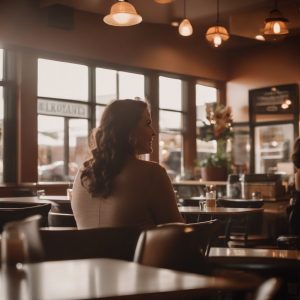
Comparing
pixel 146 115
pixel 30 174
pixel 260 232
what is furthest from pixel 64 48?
pixel 146 115

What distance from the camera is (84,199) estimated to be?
2602 mm

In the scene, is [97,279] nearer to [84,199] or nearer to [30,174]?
[84,199]

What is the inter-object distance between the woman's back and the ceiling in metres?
6.68

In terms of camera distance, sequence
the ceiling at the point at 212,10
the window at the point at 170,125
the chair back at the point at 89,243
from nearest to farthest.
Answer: the chair back at the point at 89,243 < the ceiling at the point at 212,10 < the window at the point at 170,125

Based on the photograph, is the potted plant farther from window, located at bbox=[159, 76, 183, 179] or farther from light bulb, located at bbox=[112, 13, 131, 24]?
light bulb, located at bbox=[112, 13, 131, 24]

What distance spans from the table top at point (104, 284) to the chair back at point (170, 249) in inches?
5.5

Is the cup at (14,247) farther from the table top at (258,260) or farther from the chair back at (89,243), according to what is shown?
the table top at (258,260)

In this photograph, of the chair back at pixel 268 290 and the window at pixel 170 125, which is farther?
the window at pixel 170 125

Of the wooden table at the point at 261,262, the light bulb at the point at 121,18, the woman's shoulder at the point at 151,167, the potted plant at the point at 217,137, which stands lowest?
the wooden table at the point at 261,262

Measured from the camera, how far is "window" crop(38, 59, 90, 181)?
9531mm

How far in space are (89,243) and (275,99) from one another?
10981 millimetres

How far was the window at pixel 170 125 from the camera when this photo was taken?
1178cm

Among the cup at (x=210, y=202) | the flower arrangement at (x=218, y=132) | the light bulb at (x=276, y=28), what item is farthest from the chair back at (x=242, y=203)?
the flower arrangement at (x=218, y=132)

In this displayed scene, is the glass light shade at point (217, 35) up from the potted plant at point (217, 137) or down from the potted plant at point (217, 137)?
up
